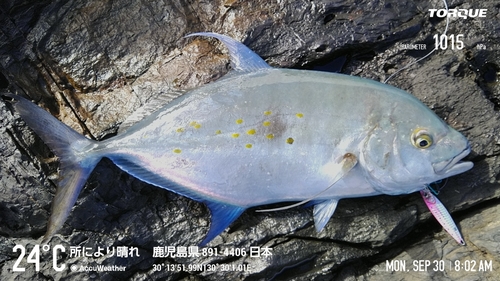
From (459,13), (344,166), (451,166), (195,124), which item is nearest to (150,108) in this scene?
(195,124)

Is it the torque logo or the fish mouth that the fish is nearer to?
the fish mouth

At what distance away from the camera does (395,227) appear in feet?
8.96

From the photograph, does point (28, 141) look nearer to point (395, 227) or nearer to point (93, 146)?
point (93, 146)

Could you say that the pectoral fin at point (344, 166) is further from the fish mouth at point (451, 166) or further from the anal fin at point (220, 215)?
the anal fin at point (220, 215)

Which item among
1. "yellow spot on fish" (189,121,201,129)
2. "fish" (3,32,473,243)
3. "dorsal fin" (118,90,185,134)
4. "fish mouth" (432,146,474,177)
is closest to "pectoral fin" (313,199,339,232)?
"fish" (3,32,473,243)

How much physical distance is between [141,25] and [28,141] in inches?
35.5

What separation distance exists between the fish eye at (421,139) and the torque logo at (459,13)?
925 mm

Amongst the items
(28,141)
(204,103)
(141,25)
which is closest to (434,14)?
(204,103)

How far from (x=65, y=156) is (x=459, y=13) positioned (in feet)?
7.71

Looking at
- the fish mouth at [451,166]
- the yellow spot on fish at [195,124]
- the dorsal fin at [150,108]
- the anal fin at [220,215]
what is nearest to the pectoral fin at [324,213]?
the anal fin at [220,215]

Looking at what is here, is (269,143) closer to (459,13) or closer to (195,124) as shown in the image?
(195,124)

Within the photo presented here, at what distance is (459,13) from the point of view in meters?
2.93

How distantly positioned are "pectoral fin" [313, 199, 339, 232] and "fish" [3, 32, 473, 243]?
0.18 ft

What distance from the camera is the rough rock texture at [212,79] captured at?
2697mm
